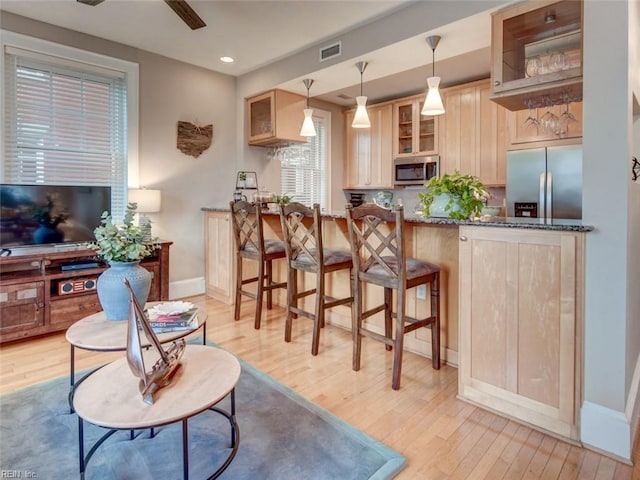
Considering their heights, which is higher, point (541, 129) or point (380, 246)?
point (541, 129)

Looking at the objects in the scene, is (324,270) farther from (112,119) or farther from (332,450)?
(112,119)

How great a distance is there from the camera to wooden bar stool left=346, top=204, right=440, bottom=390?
214cm

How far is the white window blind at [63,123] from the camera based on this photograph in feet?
10.1

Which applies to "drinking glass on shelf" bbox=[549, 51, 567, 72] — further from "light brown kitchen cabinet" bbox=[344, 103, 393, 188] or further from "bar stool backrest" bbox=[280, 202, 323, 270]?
"light brown kitchen cabinet" bbox=[344, 103, 393, 188]

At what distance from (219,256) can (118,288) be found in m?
2.16

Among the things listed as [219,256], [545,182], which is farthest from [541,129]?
[219,256]

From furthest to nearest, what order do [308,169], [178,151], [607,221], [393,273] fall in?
[308,169], [178,151], [393,273], [607,221]

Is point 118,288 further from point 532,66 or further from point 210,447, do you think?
point 532,66

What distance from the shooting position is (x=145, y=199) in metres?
3.57

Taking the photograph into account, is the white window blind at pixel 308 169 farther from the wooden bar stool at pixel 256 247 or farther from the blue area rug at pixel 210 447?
the blue area rug at pixel 210 447

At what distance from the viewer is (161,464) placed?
61.5 inches

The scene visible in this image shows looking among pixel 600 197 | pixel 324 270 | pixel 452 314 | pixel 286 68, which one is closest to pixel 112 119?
pixel 286 68

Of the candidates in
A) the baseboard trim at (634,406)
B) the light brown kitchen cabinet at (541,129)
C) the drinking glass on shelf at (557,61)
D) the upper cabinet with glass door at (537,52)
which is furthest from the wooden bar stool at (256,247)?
the light brown kitchen cabinet at (541,129)

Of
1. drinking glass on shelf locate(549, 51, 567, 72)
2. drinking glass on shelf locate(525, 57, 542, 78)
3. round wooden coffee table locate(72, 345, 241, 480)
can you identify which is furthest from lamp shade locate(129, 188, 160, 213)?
drinking glass on shelf locate(549, 51, 567, 72)
